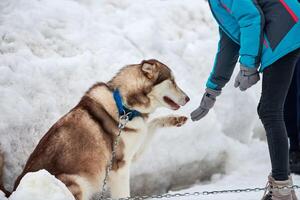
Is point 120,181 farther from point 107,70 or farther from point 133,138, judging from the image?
point 107,70

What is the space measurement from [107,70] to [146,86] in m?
1.05

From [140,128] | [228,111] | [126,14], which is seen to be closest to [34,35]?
[126,14]

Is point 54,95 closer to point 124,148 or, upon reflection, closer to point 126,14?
point 124,148

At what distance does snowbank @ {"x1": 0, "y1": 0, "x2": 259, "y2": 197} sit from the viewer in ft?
13.3

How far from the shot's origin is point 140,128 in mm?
3750

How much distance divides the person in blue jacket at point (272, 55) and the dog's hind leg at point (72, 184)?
1.34m

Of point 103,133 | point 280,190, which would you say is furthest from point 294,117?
point 103,133

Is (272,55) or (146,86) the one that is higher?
(272,55)

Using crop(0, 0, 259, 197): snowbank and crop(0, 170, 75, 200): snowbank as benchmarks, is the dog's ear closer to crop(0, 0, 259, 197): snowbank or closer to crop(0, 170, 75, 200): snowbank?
crop(0, 0, 259, 197): snowbank

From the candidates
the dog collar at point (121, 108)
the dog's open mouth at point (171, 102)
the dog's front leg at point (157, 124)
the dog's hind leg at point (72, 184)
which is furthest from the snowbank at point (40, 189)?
the dog's open mouth at point (171, 102)

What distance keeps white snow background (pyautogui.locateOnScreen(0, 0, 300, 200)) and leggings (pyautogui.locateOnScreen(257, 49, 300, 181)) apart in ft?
2.89

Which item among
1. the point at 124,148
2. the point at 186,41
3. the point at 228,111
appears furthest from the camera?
the point at 186,41

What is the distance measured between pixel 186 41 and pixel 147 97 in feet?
7.02

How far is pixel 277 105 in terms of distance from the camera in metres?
2.89
